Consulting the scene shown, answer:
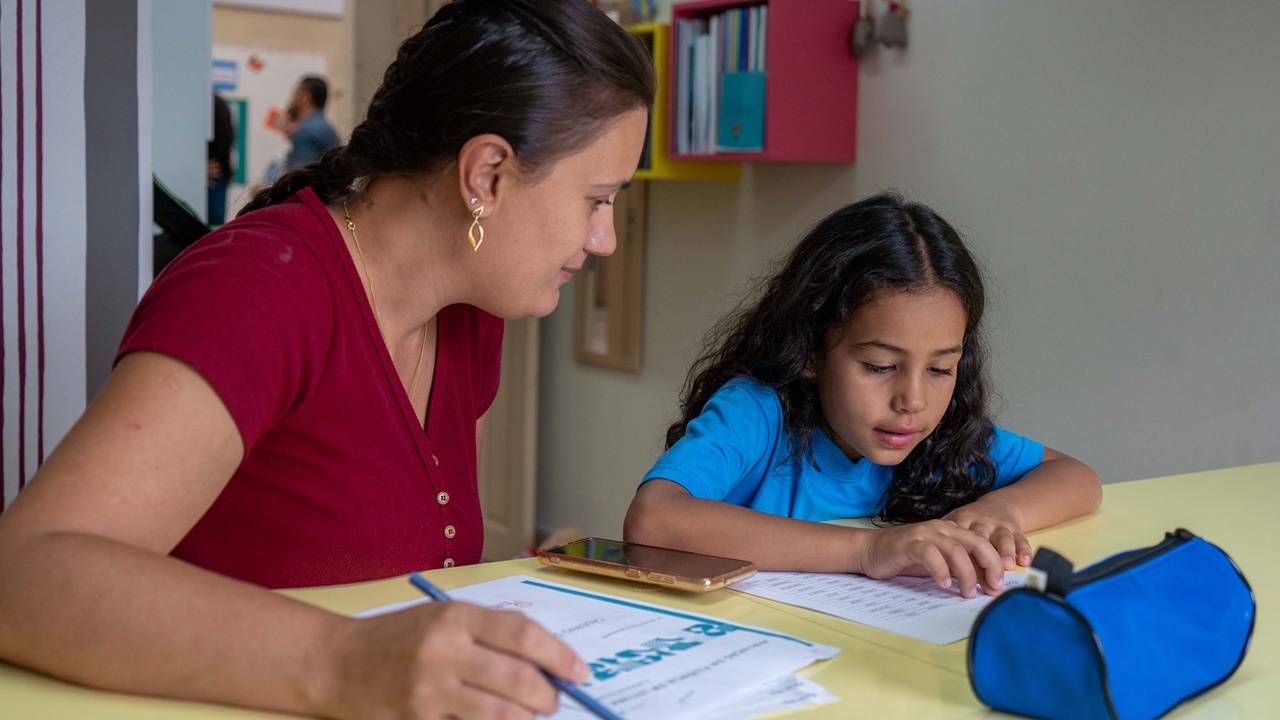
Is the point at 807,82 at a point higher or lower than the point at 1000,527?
higher

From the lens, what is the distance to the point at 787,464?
159 cm

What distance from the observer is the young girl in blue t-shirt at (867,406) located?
1.44m

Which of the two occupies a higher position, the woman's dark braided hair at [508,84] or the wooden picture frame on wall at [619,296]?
the woman's dark braided hair at [508,84]

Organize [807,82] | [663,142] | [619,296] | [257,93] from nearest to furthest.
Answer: [807,82]
[663,142]
[619,296]
[257,93]

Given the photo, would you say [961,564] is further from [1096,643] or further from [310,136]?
[310,136]

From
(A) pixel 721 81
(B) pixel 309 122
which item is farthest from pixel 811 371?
(B) pixel 309 122

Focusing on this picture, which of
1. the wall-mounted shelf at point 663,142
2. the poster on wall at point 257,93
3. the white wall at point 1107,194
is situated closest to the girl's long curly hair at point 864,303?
the white wall at point 1107,194

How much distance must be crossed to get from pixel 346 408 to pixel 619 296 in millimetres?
2558

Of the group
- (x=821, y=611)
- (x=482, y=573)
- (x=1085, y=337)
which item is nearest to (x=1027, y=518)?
(x=821, y=611)

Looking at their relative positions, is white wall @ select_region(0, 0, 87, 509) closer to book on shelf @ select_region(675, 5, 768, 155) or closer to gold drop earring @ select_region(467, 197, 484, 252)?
gold drop earring @ select_region(467, 197, 484, 252)

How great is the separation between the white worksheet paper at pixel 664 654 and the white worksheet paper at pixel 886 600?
106mm

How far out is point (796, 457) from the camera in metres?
1.58

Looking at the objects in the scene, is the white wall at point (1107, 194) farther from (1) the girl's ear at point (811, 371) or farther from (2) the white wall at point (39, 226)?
(2) the white wall at point (39, 226)

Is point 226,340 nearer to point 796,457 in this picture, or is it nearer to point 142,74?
point 796,457
